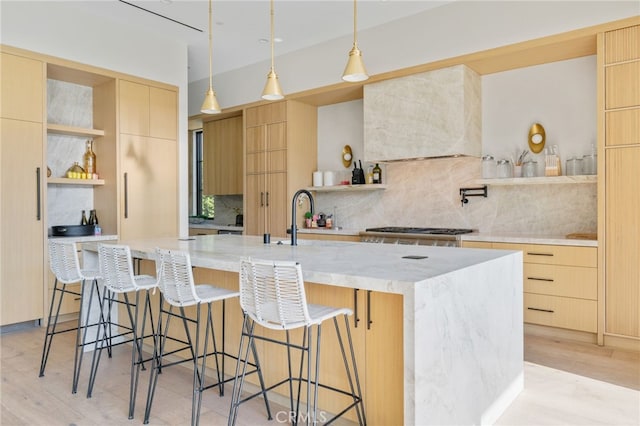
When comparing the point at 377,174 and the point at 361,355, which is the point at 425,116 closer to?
the point at 377,174

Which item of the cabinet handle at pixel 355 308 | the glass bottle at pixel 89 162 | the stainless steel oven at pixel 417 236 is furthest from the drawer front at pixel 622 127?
the glass bottle at pixel 89 162

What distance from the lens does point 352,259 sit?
2277 millimetres

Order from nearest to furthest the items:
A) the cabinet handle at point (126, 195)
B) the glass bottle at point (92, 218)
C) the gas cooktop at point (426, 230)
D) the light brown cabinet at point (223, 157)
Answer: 1. the gas cooktop at point (426, 230)
2. the cabinet handle at point (126, 195)
3. the glass bottle at point (92, 218)
4. the light brown cabinet at point (223, 157)

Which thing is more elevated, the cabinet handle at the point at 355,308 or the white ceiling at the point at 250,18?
the white ceiling at the point at 250,18

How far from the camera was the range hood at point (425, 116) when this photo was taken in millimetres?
4238

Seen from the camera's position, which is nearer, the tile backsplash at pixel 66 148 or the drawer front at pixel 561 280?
the drawer front at pixel 561 280

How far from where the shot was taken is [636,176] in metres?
3.32

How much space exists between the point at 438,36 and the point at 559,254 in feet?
7.81

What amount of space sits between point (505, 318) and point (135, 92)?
14.9 ft

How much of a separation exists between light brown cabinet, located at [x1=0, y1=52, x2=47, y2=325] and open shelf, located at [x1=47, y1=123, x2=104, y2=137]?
0.70ft

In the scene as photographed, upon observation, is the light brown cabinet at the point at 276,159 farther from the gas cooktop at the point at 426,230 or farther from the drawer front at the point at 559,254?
the drawer front at the point at 559,254

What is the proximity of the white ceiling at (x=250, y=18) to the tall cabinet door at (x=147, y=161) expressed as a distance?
726 mm

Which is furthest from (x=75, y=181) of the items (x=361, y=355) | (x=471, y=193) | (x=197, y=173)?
(x=471, y=193)

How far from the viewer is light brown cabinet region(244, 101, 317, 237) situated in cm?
565
